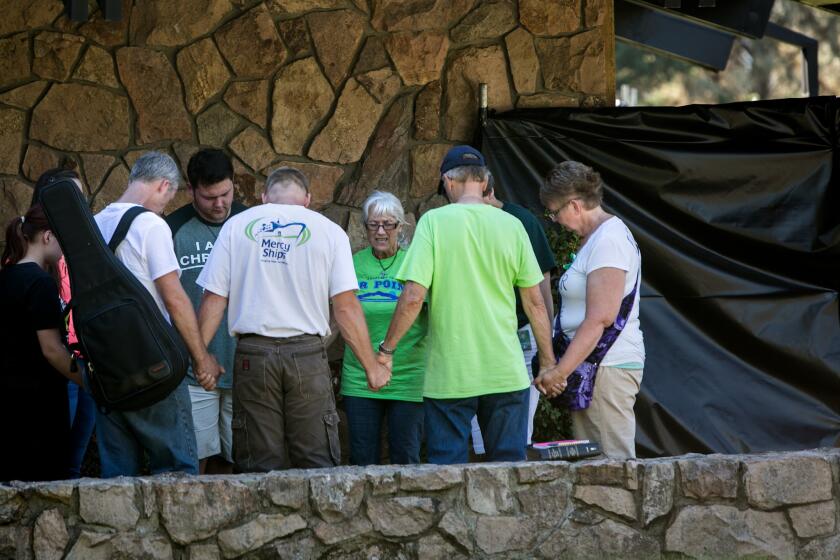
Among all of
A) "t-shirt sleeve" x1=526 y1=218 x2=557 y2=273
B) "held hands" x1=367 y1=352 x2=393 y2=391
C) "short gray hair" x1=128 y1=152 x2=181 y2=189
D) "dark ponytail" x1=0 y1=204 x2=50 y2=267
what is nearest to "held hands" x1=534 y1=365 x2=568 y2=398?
"held hands" x1=367 y1=352 x2=393 y2=391

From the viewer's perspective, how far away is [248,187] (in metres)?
6.24

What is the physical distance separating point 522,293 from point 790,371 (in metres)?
2.31

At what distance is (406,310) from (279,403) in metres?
0.58

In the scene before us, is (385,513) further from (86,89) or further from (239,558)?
(86,89)

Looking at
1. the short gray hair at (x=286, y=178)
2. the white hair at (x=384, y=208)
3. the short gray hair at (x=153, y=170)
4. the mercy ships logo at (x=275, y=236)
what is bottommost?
the mercy ships logo at (x=275, y=236)

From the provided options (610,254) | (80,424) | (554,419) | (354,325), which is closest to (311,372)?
(354,325)

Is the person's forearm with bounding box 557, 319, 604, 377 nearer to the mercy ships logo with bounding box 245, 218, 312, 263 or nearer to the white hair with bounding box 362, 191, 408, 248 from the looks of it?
the mercy ships logo with bounding box 245, 218, 312, 263

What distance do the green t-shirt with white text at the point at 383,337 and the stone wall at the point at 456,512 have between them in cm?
104

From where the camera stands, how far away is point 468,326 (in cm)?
436

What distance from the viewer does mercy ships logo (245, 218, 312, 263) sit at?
426 cm

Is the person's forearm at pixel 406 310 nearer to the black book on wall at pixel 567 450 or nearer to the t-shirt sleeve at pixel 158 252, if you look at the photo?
the black book on wall at pixel 567 450

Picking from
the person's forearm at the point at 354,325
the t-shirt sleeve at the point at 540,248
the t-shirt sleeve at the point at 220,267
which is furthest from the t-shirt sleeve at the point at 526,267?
the t-shirt sleeve at the point at 220,267

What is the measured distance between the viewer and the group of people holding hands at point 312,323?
13.9 ft

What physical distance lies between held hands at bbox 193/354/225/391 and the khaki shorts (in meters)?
0.54
